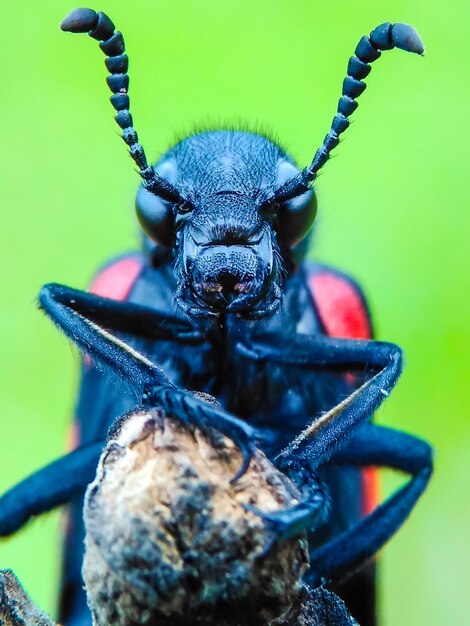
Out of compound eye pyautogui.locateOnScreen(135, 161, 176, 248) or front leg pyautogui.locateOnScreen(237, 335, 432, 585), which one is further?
compound eye pyautogui.locateOnScreen(135, 161, 176, 248)

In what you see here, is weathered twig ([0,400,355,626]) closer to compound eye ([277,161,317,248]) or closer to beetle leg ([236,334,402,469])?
beetle leg ([236,334,402,469])

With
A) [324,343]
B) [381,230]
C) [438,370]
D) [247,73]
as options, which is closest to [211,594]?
[324,343]

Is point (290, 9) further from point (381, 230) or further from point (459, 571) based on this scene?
point (459, 571)

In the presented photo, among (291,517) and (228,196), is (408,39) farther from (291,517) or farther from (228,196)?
(291,517)

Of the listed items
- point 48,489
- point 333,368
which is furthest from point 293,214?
point 48,489

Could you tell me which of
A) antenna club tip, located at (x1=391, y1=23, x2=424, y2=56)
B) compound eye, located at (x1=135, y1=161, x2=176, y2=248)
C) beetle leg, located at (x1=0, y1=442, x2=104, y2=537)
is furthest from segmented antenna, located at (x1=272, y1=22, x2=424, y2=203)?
beetle leg, located at (x1=0, y1=442, x2=104, y2=537)

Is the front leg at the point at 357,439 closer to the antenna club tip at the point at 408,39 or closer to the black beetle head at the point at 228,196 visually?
the black beetle head at the point at 228,196
